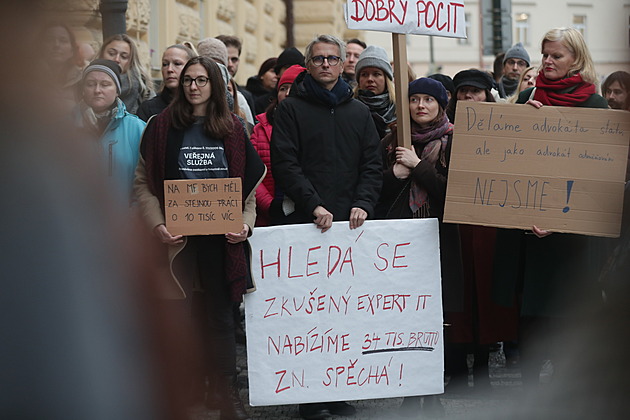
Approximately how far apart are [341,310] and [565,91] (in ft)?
4.53

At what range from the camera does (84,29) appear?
1.31 meters

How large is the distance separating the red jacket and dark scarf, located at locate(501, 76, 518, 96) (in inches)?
130

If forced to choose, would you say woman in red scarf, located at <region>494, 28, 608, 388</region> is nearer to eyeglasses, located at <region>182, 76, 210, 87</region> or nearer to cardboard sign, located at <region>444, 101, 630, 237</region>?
cardboard sign, located at <region>444, 101, 630, 237</region>

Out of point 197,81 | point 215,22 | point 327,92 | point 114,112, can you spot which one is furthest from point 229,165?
point 215,22

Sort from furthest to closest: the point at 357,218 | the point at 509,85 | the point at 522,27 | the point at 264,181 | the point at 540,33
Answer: the point at 522,27 < the point at 540,33 < the point at 509,85 < the point at 264,181 < the point at 357,218

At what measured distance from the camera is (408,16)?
4.25m

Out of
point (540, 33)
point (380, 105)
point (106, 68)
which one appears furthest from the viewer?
point (540, 33)

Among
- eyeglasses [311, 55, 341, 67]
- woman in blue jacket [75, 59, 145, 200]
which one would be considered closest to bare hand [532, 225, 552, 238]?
eyeglasses [311, 55, 341, 67]

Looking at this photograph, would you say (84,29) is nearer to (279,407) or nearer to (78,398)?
(78,398)

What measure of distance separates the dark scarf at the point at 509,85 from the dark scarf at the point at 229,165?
3.90 m

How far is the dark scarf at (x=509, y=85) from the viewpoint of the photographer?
24.8 ft

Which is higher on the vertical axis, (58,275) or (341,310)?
(58,275)

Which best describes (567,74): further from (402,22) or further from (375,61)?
(375,61)

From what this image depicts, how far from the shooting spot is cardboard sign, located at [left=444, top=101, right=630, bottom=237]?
394 cm
